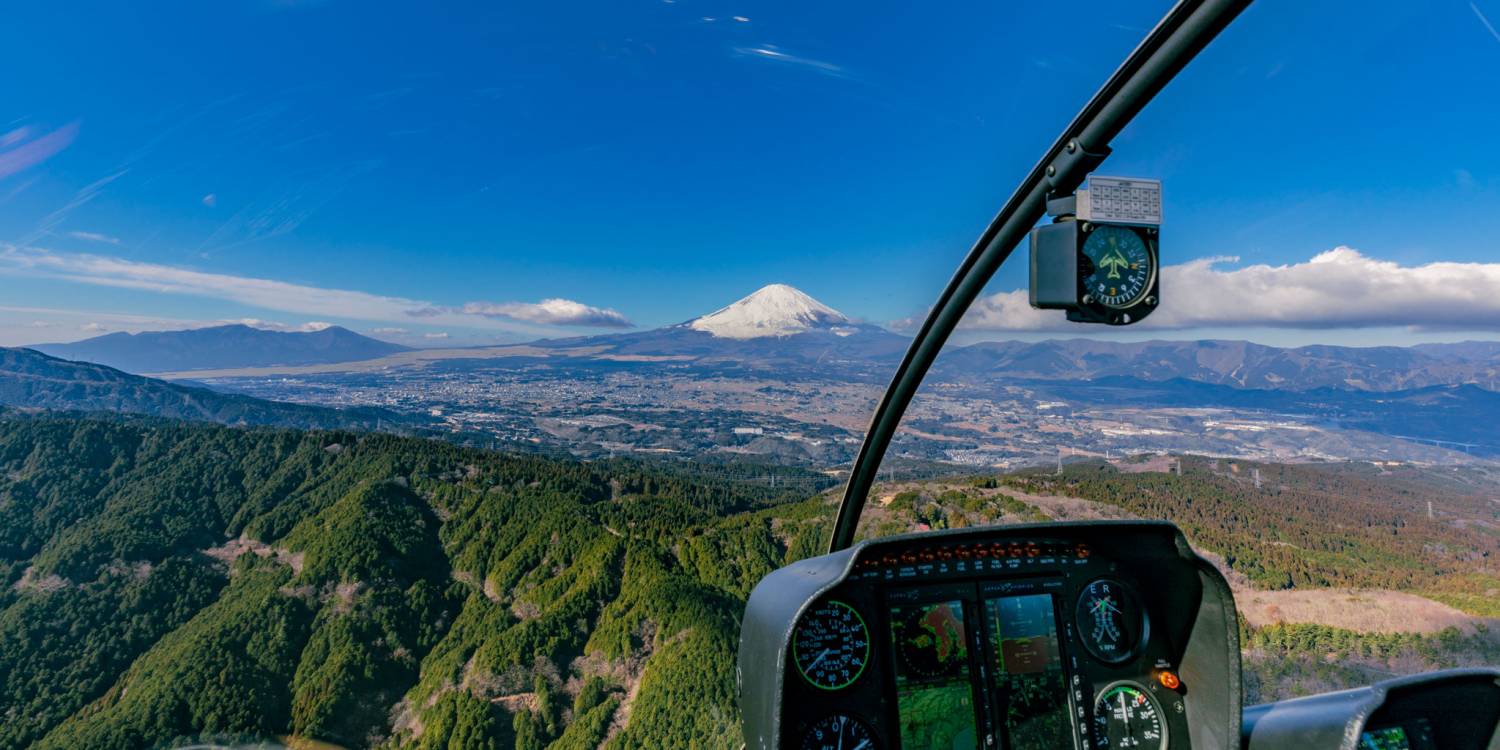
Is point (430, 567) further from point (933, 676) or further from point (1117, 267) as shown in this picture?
point (1117, 267)

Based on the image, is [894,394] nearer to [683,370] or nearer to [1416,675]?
[1416,675]

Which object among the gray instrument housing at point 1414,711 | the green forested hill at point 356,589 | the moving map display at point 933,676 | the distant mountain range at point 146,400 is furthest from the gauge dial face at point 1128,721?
the distant mountain range at point 146,400

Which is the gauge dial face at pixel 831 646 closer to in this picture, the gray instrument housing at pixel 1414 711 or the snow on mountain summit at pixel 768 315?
the gray instrument housing at pixel 1414 711

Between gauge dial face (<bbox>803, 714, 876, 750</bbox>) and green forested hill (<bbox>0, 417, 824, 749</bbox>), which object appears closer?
gauge dial face (<bbox>803, 714, 876, 750</bbox>)

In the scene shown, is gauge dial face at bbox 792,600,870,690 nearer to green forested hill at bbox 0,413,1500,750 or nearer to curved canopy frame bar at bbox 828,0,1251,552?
curved canopy frame bar at bbox 828,0,1251,552

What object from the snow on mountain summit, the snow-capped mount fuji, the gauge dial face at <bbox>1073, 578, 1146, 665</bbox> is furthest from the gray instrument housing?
the snow on mountain summit

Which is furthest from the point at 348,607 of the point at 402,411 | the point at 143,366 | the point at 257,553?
the point at 143,366

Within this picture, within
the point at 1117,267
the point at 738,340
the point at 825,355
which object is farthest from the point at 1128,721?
the point at 738,340
